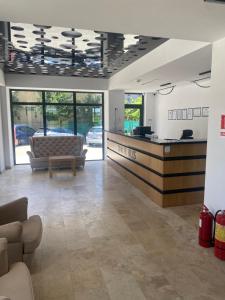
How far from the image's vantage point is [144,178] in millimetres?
5109

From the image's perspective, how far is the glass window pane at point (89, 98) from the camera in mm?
8628

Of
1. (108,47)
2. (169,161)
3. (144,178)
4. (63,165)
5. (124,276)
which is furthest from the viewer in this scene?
(63,165)

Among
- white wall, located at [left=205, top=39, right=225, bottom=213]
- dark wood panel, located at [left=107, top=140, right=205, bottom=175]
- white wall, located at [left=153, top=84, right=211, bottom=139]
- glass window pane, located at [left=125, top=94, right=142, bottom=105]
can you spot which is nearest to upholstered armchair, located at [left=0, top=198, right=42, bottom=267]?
white wall, located at [left=205, top=39, right=225, bottom=213]

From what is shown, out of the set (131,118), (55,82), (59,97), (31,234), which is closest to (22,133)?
(59,97)

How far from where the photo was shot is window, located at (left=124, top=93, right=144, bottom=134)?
9.38 m

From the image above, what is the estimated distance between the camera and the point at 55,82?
785 cm

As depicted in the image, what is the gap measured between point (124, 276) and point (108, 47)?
12.9ft

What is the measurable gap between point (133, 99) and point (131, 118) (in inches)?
30.3

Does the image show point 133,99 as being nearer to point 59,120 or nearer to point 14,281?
point 59,120

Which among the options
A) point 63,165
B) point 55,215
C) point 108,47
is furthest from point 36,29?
point 63,165

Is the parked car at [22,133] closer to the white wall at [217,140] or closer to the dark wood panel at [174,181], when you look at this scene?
the dark wood panel at [174,181]

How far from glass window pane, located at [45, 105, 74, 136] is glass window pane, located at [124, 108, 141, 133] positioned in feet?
7.19

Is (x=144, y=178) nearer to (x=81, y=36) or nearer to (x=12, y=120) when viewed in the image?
(x=81, y=36)

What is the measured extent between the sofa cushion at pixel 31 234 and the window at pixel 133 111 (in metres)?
6.85
